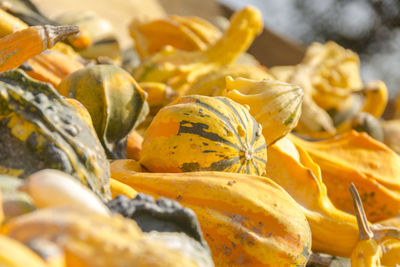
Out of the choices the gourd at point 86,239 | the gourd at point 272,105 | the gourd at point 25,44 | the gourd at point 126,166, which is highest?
the gourd at point 86,239

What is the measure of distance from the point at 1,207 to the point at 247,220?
1.97 ft

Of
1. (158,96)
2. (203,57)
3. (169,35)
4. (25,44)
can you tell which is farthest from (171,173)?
(169,35)

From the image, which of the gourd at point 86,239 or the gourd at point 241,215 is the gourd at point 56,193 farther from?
the gourd at point 241,215

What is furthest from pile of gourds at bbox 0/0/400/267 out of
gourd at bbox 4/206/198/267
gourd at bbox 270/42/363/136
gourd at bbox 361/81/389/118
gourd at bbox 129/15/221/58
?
gourd at bbox 361/81/389/118

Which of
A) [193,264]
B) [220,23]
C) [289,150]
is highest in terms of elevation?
[193,264]

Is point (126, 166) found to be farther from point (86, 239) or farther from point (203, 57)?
point (203, 57)

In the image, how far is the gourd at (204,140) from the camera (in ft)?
4.27

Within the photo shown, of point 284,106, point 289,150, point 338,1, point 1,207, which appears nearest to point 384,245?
point 289,150

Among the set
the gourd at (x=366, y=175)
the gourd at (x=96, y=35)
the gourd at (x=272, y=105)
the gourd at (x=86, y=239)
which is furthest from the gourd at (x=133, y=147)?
the gourd at (x=96, y=35)

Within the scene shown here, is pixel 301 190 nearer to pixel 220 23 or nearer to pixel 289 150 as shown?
pixel 289 150

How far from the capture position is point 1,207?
69 centimetres

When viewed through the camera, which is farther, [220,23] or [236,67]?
[220,23]

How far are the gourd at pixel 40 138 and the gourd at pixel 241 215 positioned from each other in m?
0.27

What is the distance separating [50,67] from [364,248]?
1217 millimetres
